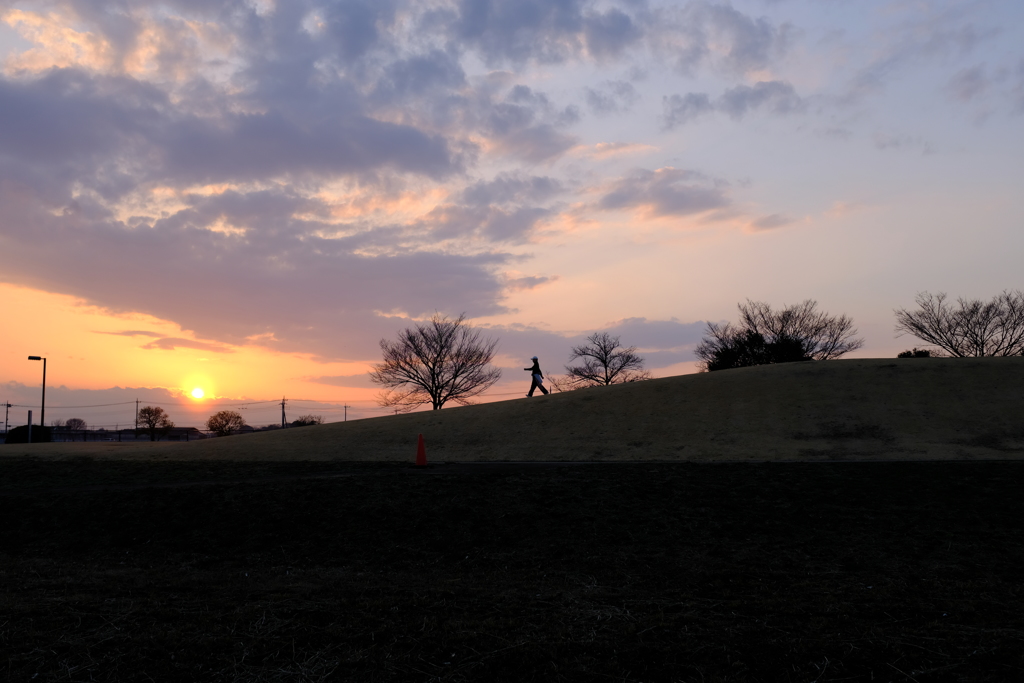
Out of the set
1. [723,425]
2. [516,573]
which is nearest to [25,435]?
[723,425]

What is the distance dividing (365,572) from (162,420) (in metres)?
107

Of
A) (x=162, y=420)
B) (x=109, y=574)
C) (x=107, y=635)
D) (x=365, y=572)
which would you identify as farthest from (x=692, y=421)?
(x=162, y=420)

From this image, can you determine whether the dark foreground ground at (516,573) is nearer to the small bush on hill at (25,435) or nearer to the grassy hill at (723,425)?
the grassy hill at (723,425)

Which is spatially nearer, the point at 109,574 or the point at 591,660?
the point at 591,660

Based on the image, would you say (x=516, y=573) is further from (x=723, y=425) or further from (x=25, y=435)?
(x=25, y=435)

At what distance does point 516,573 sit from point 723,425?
1582cm

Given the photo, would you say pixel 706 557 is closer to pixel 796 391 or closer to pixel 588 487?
pixel 588 487

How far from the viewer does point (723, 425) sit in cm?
2408

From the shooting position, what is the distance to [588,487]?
14.8 meters

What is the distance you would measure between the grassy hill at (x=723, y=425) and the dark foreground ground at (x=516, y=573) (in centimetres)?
412

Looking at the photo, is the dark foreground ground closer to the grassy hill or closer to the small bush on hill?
the grassy hill

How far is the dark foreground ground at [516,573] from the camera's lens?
563 centimetres

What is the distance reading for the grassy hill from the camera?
21.0 metres

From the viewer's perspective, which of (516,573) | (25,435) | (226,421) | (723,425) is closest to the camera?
(516,573)
